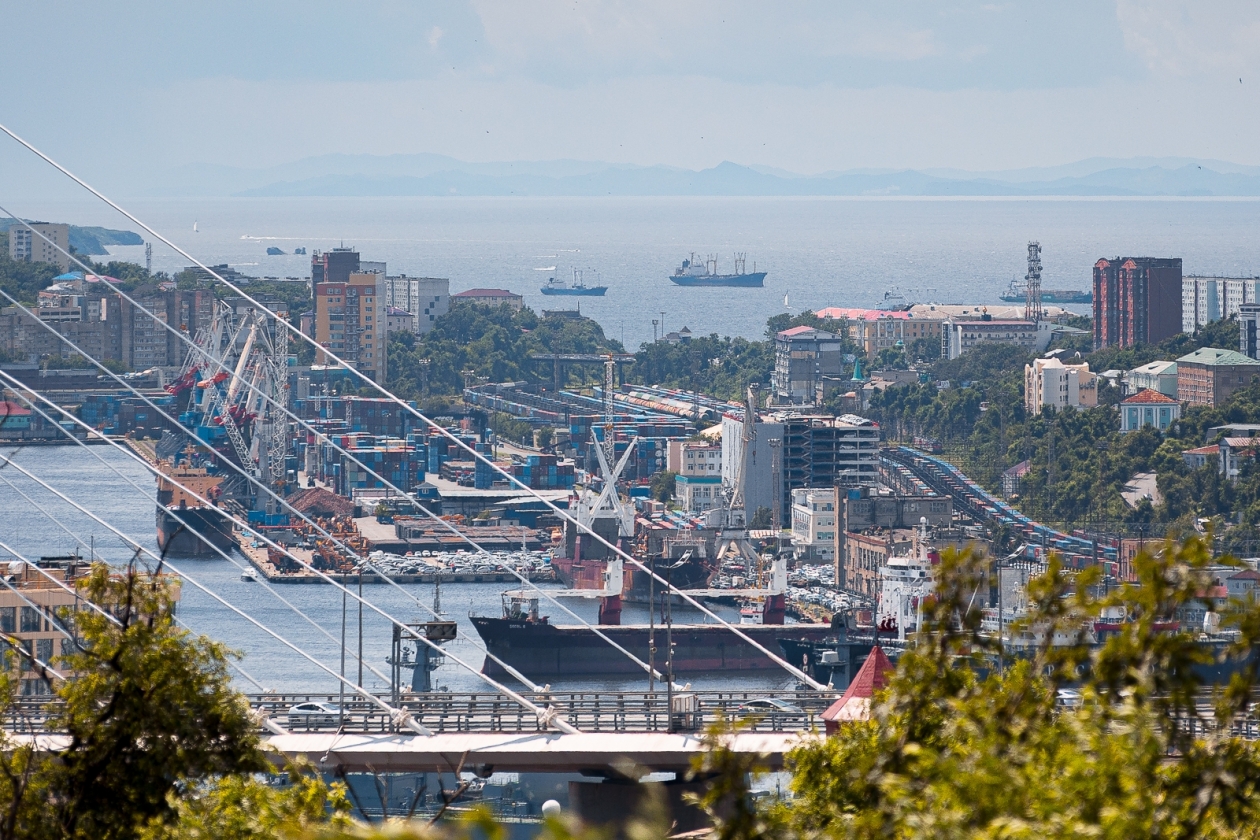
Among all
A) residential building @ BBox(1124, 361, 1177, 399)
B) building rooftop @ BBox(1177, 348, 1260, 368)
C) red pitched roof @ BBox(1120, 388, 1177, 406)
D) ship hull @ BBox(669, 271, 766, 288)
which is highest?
ship hull @ BBox(669, 271, 766, 288)

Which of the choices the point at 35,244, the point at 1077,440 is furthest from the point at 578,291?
the point at 1077,440

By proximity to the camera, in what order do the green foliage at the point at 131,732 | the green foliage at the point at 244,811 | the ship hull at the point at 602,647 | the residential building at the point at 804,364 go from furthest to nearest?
1. the residential building at the point at 804,364
2. the ship hull at the point at 602,647
3. the green foliage at the point at 131,732
4. the green foliage at the point at 244,811

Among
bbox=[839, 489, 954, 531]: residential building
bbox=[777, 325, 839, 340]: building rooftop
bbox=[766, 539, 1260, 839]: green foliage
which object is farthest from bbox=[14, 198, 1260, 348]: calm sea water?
bbox=[766, 539, 1260, 839]: green foliage

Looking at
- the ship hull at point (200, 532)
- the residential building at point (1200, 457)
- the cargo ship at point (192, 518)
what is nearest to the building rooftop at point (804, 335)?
the residential building at point (1200, 457)

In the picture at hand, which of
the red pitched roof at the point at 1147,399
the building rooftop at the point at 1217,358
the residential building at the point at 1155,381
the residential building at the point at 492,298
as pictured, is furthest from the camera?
the residential building at the point at 492,298

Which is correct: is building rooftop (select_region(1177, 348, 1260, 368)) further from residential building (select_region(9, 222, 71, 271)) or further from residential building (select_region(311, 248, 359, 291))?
residential building (select_region(9, 222, 71, 271))

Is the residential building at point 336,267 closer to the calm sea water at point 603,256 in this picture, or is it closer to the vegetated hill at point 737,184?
the calm sea water at point 603,256

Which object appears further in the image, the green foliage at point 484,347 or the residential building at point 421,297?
the residential building at point 421,297
